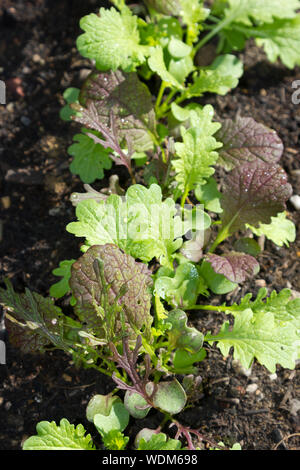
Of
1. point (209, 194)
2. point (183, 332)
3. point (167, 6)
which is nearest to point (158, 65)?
point (167, 6)

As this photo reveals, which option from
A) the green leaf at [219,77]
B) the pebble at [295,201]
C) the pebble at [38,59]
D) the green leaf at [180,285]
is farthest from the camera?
the pebble at [38,59]

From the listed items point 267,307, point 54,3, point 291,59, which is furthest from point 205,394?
point 54,3

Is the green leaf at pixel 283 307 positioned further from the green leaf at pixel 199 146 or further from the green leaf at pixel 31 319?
the green leaf at pixel 31 319

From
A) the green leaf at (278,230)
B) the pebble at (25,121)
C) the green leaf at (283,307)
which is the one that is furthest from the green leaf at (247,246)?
the pebble at (25,121)

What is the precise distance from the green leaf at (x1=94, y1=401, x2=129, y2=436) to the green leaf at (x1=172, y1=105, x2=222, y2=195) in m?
0.84

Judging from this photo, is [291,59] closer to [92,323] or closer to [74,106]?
[74,106]

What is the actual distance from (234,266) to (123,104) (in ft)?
2.50

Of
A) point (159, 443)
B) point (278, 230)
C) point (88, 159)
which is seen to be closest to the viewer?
point (159, 443)

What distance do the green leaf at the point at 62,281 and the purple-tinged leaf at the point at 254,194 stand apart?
1.99 ft

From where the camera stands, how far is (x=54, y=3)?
8.27 feet

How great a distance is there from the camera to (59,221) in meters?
2.17

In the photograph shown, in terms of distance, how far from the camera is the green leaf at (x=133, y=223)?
1702mm

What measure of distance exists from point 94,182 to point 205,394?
955 millimetres

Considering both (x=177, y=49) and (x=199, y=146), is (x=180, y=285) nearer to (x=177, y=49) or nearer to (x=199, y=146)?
(x=199, y=146)
